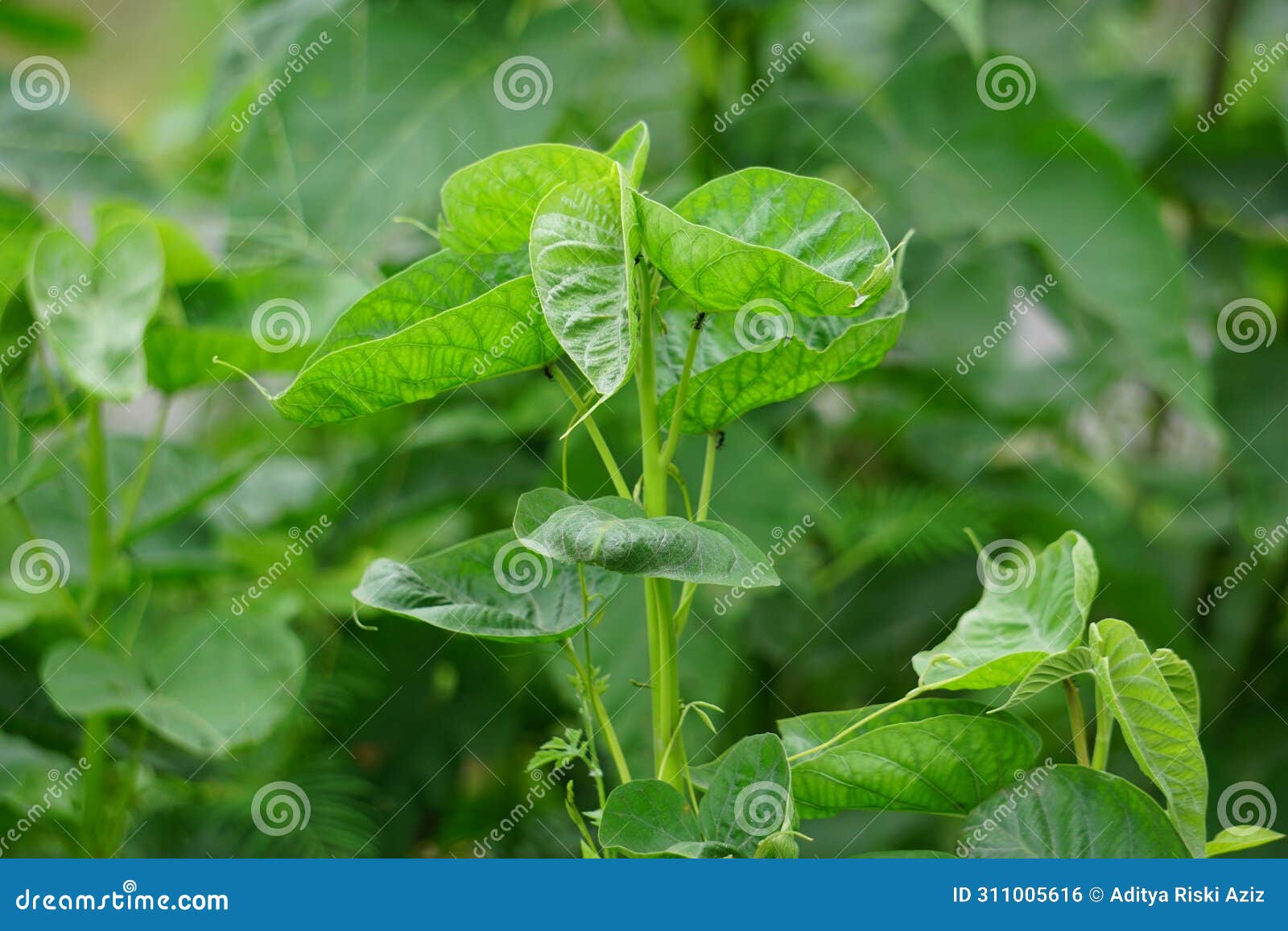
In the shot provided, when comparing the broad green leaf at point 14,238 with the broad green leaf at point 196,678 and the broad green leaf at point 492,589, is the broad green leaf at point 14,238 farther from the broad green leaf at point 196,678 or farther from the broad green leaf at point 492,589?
the broad green leaf at point 492,589

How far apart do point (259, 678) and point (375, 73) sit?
32 cm

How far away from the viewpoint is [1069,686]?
1.05 feet

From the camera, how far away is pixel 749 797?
0.29 m

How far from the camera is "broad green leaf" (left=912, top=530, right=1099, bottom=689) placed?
0.30 m

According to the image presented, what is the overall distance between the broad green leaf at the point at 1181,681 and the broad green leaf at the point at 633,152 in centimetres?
20

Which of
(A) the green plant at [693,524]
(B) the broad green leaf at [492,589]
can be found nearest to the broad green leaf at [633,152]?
(A) the green plant at [693,524]

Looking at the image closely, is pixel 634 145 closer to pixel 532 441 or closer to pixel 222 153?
pixel 532 441

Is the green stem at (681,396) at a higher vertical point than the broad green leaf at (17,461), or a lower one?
higher

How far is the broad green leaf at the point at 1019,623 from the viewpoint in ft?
0.98

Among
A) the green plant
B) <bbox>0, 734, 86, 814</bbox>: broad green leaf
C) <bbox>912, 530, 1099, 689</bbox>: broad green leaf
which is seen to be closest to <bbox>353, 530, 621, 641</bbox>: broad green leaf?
the green plant

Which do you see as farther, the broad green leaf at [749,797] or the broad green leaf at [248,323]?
the broad green leaf at [248,323]

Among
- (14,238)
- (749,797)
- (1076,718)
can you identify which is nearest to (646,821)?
(749,797)

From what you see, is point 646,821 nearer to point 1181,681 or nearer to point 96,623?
point 1181,681

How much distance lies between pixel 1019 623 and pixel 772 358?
113 mm
